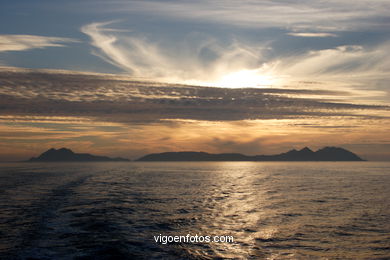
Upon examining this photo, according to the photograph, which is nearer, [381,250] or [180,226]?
[381,250]

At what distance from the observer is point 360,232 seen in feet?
81.5

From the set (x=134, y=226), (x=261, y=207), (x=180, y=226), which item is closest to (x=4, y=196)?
(x=134, y=226)

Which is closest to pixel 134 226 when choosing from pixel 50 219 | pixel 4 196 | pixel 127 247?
pixel 127 247

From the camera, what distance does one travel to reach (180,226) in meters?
26.6

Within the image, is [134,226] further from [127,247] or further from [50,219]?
[50,219]

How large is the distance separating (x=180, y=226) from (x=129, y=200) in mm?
16138

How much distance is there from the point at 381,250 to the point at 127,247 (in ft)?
53.5

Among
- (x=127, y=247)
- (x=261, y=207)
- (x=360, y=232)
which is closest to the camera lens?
(x=127, y=247)

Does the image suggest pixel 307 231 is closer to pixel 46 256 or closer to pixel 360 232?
pixel 360 232

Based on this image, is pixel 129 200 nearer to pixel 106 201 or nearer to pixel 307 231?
pixel 106 201

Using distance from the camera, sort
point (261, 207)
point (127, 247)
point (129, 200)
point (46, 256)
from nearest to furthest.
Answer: point (46, 256) → point (127, 247) → point (261, 207) → point (129, 200)

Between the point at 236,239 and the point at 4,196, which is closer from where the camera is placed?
the point at 236,239

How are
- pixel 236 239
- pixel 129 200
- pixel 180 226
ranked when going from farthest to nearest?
1. pixel 129 200
2. pixel 180 226
3. pixel 236 239

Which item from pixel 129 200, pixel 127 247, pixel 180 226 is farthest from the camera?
pixel 129 200
